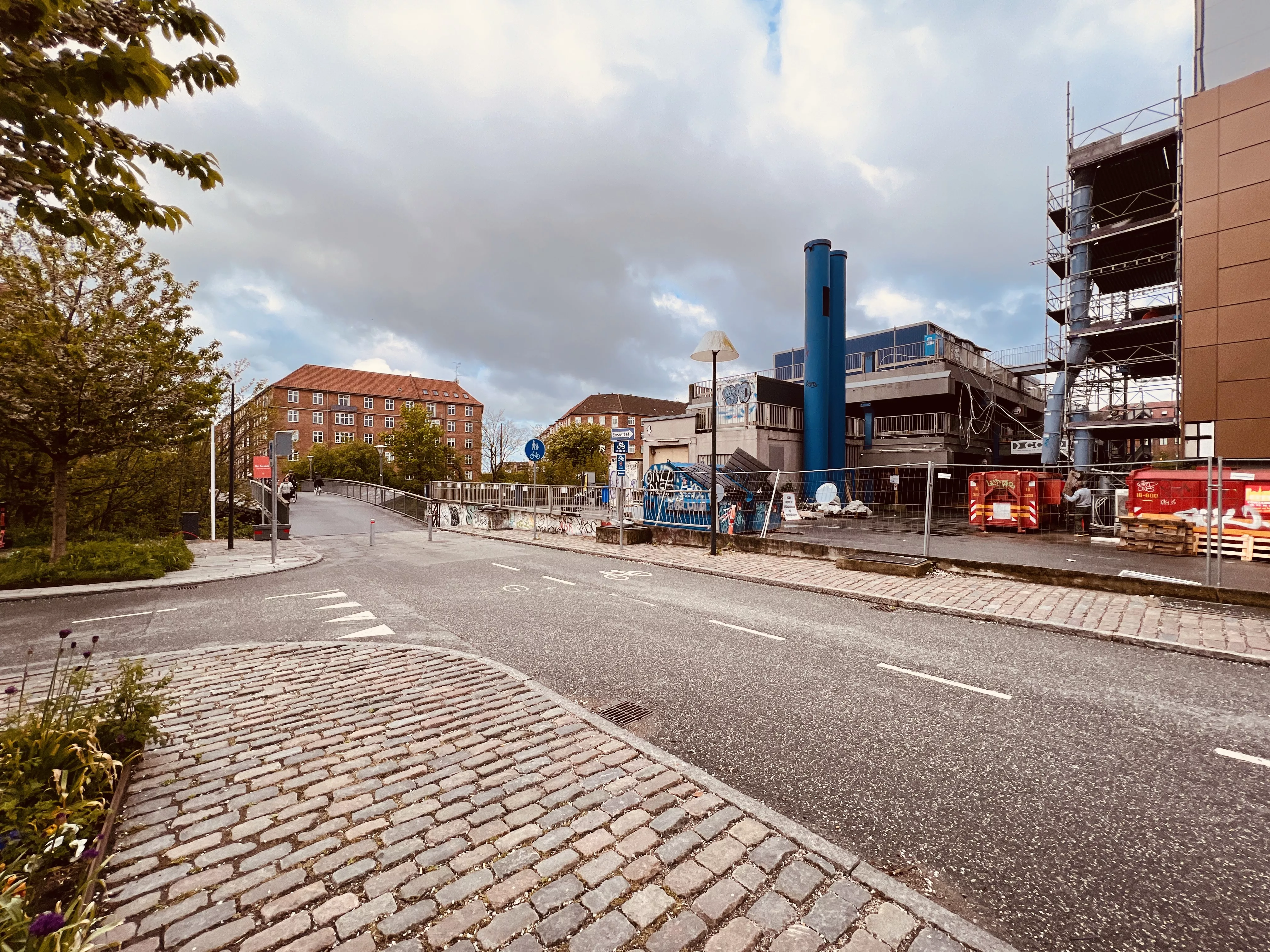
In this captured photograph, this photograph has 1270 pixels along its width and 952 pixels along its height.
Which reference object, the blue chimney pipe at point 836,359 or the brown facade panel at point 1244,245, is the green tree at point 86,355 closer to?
the blue chimney pipe at point 836,359

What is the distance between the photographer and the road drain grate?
4.18 metres

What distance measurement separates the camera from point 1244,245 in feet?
61.3

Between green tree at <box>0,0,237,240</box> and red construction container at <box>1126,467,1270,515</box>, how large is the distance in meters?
17.2

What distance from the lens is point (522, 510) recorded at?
72.6ft

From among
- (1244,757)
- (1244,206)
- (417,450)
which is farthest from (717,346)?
(417,450)

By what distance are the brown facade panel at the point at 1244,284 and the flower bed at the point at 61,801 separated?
29.5 meters

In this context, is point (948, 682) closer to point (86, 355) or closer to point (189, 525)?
point (86, 355)

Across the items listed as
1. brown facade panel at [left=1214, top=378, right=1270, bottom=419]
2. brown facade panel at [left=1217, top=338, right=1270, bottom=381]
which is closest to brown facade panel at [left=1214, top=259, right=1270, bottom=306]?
brown facade panel at [left=1217, top=338, right=1270, bottom=381]

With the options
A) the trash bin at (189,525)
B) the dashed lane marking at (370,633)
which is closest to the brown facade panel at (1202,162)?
the dashed lane marking at (370,633)

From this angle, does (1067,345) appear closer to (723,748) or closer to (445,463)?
(723,748)

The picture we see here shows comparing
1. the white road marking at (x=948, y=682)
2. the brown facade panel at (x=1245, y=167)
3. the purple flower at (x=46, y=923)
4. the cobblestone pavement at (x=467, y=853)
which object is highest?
the brown facade panel at (x=1245, y=167)

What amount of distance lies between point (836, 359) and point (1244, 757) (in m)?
28.5

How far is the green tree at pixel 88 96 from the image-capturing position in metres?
2.62

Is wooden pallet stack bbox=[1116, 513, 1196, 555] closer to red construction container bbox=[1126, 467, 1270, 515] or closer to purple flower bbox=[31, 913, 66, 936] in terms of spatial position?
red construction container bbox=[1126, 467, 1270, 515]
